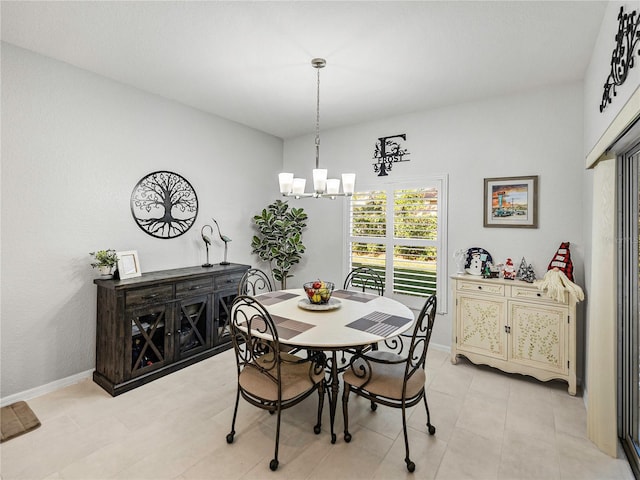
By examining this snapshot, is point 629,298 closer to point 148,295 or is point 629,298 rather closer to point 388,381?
point 388,381

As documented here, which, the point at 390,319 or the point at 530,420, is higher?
the point at 390,319

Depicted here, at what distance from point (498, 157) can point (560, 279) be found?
4.48 ft

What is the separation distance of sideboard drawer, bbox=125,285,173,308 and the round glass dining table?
3.08ft

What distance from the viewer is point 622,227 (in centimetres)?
201

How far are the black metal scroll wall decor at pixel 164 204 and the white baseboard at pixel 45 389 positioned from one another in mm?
1452

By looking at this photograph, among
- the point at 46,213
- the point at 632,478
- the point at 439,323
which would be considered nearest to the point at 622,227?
the point at 632,478

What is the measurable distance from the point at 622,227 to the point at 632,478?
1458 mm

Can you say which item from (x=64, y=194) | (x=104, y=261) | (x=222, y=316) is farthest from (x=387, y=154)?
(x=64, y=194)

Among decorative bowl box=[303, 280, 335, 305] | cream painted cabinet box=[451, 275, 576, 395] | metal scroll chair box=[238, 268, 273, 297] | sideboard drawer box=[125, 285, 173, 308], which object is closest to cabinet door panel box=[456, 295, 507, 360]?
cream painted cabinet box=[451, 275, 576, 395]

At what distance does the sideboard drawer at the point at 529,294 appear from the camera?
9.34ft

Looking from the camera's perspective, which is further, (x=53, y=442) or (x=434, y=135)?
(x=434, y=135)

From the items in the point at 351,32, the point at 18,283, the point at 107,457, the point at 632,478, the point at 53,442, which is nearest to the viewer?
the point at 632,478

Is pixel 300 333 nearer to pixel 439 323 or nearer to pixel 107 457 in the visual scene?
pixel 107 457

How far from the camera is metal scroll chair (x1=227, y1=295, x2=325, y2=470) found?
191cm
